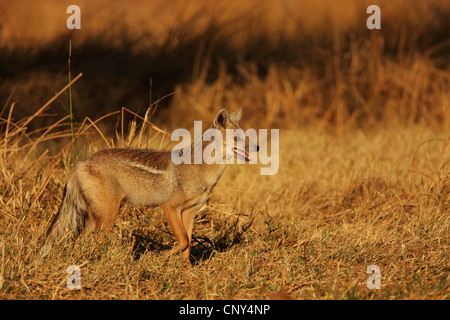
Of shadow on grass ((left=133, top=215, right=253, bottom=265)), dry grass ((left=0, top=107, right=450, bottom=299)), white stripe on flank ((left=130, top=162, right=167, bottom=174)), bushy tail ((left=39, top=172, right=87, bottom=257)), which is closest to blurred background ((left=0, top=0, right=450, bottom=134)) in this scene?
dry grass ((left=0, top=107, right=450, bottom=299))

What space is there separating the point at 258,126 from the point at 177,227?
507 cm

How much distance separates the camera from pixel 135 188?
4.88 m

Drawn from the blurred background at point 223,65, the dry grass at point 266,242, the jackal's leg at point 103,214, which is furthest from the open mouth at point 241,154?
the blurred background at point 223,65

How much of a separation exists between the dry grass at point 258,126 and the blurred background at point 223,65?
0.10 feet

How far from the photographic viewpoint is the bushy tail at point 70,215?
16.1 ft

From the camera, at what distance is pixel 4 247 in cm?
466

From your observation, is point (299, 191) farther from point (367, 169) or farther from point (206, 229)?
point (206, 229)

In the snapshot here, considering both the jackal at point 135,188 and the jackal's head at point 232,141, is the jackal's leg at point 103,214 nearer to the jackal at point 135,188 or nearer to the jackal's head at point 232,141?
the jackal at point 135,188

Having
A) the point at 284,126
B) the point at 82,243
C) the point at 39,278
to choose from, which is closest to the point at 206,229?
the point at 82,243

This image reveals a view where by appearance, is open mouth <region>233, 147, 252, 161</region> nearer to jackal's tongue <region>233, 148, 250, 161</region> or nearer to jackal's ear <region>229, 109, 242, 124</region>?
jackal's tongue <region>233, 148, 250, 161</region>

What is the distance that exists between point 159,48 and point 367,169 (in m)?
4.61

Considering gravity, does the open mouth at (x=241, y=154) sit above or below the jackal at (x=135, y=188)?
above

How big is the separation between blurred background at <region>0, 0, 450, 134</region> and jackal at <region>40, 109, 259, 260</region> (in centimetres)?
433

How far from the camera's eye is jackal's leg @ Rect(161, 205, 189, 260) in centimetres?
488
